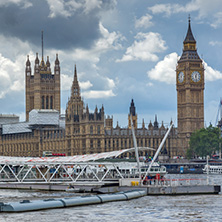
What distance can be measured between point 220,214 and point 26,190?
3582 cm

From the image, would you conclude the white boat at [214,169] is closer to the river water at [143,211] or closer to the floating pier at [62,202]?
the river water at [143,211]

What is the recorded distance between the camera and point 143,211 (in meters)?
65.8

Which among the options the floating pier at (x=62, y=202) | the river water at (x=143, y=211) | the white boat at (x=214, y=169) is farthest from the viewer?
the white boat at (x=214, y=169)

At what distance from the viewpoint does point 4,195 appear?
85.4 m

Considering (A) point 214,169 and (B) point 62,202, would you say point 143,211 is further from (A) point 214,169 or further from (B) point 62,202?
(A) point 214,169

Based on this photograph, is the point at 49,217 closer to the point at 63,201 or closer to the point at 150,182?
the point at 63,201

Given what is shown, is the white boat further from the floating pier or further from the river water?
the floating pier

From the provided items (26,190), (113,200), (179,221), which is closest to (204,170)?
(26,190)

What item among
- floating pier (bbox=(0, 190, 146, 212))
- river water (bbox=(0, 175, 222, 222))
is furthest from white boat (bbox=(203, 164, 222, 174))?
floating pier (bbox=(0, 190, 146, 212))

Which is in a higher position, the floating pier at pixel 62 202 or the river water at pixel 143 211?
the floating pier at pixel 62 202

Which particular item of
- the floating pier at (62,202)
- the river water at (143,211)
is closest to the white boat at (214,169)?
the river water at (143,211)

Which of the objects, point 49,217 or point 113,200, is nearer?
point 49,217

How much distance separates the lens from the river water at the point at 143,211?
60.8 meters

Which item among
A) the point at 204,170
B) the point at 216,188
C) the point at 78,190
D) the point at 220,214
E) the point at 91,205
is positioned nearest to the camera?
the point at 220,214
